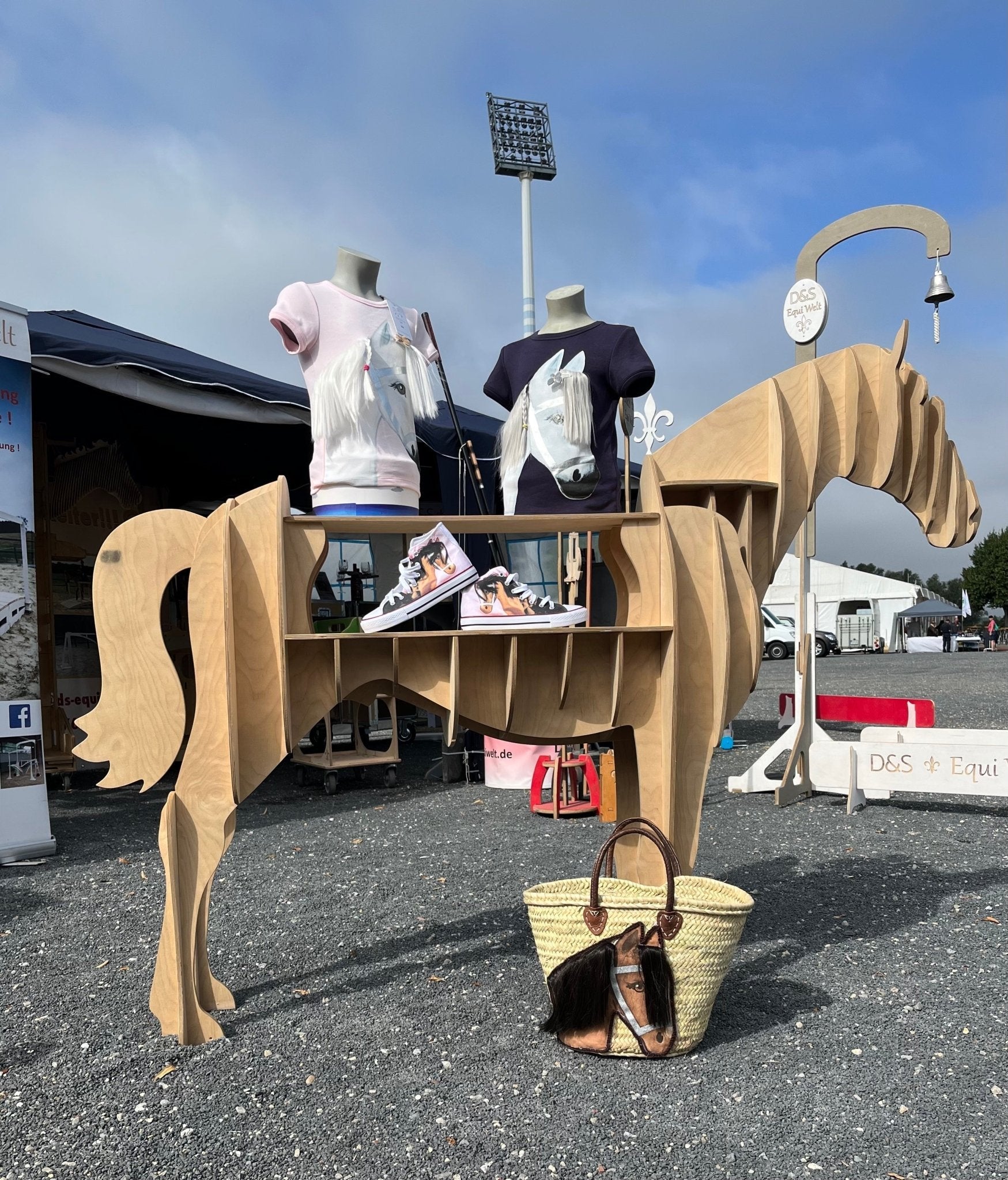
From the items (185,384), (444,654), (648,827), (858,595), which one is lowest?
(648,827)

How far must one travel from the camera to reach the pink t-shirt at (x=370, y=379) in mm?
2969

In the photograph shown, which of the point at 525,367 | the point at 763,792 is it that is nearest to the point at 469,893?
the point at 525,367

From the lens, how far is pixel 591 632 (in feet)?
9.25

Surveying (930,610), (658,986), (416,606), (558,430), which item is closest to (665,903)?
(658,986)

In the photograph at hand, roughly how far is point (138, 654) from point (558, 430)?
157 centimetres

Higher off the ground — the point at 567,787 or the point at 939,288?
the point at 939,288

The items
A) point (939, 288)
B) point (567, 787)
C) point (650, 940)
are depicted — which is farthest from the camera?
point (567, 787)

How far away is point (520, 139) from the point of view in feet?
46.6

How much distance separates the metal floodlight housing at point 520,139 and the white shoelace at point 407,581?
1279 cm

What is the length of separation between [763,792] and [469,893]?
3.11 m

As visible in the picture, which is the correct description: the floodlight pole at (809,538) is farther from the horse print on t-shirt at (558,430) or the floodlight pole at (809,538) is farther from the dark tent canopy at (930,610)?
the dark tent canopy at (930,610)

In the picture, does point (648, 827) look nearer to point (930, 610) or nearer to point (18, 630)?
point (18, 630)

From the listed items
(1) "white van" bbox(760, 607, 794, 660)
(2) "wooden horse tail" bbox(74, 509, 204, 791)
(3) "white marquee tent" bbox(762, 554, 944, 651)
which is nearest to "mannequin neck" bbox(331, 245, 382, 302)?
(2) "wooden horse tail" bbox(74, 509, 204, 791)

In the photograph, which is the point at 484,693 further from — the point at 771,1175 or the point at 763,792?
the point at 763,792
